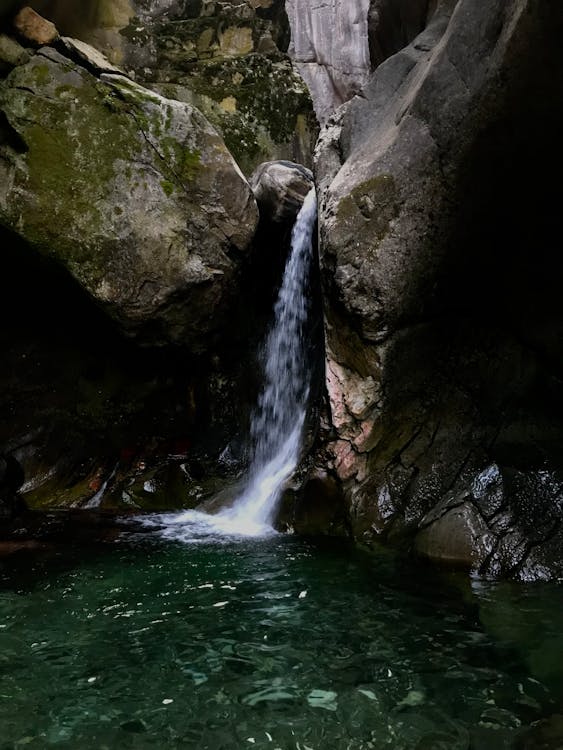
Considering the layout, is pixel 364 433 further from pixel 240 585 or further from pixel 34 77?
pixel 34 77

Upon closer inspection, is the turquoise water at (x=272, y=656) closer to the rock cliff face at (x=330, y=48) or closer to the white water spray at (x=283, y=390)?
the white water spray at (x=283, y=390)

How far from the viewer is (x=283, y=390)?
9453 millimetres

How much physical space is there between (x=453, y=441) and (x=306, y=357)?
3180 millimetres

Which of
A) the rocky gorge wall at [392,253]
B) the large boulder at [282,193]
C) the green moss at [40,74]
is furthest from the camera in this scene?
the large boulder at [282,193]

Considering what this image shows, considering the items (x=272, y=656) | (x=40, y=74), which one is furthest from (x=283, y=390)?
(x=272, y=656)

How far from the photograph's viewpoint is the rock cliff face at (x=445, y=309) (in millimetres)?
5980

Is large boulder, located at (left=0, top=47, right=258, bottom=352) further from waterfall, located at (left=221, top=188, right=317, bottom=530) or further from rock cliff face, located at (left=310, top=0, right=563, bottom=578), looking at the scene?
rock cliff face, located at (left=310, top=0, right=563, bottom=578)

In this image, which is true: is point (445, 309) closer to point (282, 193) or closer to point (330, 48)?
point (282, 193)

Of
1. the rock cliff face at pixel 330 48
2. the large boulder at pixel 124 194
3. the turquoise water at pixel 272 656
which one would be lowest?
the turquoise water at pixel 272 656

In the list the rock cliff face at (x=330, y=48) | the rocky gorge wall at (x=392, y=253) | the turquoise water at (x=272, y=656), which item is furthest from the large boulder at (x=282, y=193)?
the rock cliff face at (x=330, y=48)

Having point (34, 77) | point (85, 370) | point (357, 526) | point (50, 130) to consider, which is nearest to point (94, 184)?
point (50, 130)

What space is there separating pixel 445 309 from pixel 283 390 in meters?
3.35

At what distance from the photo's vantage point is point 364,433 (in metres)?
6.64

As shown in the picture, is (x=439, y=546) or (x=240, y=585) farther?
(x=439, y=546)
